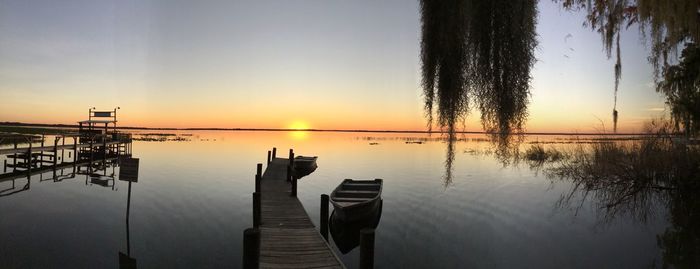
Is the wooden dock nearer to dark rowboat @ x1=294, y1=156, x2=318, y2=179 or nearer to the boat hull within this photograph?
the boat hull

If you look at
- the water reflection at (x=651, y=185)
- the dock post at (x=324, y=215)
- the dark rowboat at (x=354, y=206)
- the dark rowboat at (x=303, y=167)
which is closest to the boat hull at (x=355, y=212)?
the dark rowboat at (x=354, y=206)

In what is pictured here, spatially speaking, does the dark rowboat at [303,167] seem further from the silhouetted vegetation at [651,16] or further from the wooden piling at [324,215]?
the silhouetted vegetation at [651,16]

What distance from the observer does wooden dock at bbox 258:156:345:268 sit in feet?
26.0

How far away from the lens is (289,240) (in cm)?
947

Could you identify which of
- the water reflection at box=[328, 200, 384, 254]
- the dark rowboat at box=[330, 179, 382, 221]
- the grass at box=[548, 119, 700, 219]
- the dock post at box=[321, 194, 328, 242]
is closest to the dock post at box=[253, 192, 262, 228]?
the dock post at box=[321, 194, 328, 242]

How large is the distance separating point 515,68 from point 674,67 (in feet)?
44.7

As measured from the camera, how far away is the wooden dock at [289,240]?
7.92 metres

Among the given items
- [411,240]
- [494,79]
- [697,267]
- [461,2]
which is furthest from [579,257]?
[461,2]

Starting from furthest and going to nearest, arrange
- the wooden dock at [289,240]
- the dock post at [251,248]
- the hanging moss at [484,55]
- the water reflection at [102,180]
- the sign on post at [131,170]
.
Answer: the sign on post at [131,170], the water reflection at [102,180], the wooden dock at [289,240], the dock post at [251,248], the hanging moss at [484,55]

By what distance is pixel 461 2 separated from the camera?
17.5 feet

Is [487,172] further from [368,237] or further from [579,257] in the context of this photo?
[368,237]

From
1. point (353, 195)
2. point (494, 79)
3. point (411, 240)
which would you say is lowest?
point (411, 240)

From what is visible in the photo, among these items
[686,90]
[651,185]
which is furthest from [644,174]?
[686,90]

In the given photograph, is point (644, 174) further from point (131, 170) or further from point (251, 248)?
point (131, 170)
